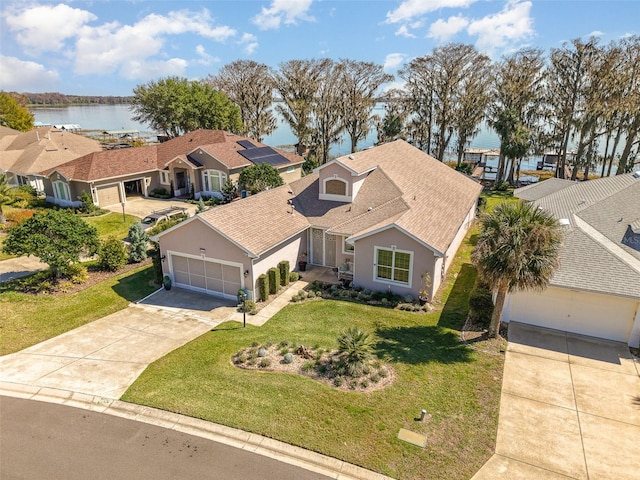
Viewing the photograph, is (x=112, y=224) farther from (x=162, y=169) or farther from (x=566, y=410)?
(x=566, y=410)

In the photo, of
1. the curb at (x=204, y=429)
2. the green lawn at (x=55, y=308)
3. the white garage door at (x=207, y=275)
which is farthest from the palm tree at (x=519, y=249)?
the green lawn at (x=55, y=308)

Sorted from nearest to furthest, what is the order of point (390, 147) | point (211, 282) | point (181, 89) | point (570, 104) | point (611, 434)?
point (611, 434), point (211, 282), point (390, 147), point (570, 104), point (181, 89)

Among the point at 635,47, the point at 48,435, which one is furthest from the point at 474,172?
the point at 48,435

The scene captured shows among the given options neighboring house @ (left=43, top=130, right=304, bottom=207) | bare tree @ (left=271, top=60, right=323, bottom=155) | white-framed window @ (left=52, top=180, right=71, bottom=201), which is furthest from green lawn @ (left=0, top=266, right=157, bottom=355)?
bare tree @ (left=271, top=60, right=323, bottom=155)

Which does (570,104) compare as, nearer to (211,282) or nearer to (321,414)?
(211,282)

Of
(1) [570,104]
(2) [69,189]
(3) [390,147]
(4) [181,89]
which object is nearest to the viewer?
(3) [390,147]

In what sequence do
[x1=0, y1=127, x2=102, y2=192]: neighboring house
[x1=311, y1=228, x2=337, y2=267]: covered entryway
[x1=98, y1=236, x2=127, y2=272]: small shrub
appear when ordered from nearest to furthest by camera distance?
[x1=98, y1=236, x2=127, y2=272]: small shrub → [x1=311, y1=228, x2=337, y2=267]: covered entryway → [x1=0, y1=127, x2=102, y2=192]: neighboring house

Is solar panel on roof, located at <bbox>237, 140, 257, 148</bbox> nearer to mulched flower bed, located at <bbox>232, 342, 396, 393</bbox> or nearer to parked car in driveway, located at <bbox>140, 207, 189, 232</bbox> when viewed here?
parked car in driveway, located at <bbox>140, 207, 189, 232</bbox>
